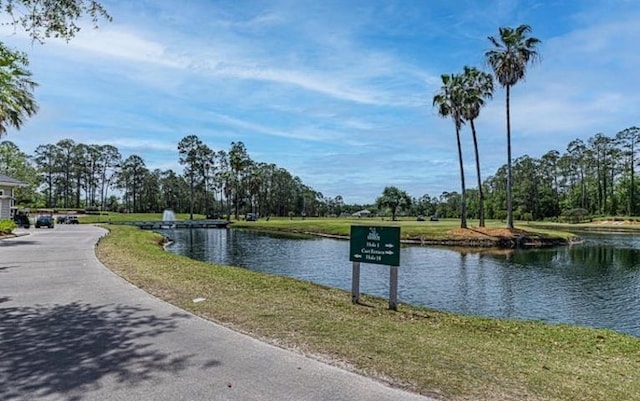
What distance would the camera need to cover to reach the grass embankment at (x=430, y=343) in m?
4.67

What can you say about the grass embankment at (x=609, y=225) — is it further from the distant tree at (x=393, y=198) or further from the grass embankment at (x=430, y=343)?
the grass embankment at (x=430, y=343)

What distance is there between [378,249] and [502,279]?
11.6 metres

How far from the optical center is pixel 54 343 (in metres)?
5.73

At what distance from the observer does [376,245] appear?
30.1 ft

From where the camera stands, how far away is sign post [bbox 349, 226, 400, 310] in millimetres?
8898

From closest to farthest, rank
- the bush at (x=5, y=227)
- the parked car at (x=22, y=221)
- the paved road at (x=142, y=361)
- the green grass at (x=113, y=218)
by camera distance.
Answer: the paved road at (x=142, y=361) < the bush at (x=5, y=227) < the parked car at (x=22, y=221) < the green grass at (x=113, y=218)

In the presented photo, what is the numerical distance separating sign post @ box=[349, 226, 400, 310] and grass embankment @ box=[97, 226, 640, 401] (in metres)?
0.47

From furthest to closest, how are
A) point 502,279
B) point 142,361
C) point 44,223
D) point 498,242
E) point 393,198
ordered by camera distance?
point 393,198 < point 44,223 < point 498,242 < point 502,279 < point 142,361

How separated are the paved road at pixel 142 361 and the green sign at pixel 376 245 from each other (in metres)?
3.58

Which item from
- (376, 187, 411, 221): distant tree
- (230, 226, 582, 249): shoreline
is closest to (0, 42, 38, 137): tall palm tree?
(230, 226, 582, 249): shoreline

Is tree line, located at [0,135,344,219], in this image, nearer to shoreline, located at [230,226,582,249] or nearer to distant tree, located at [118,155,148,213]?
distant tree, located at [118,155,148,213]

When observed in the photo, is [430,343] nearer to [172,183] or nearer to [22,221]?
[22,221]

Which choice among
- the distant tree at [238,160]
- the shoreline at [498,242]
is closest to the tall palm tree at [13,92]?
the shoreline at [498,242]

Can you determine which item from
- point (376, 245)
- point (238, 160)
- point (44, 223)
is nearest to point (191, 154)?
point (238, 160)
